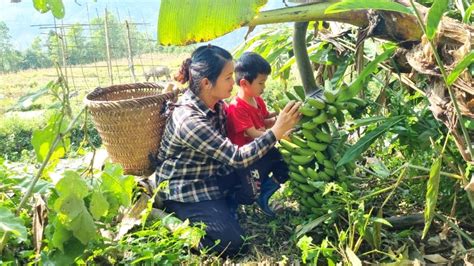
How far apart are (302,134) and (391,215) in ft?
1.65

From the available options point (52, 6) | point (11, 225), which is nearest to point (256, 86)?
point (52, 6)

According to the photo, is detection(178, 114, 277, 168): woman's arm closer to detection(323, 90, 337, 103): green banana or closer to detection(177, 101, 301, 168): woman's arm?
detection(177, 101, 301, 168): woman's arm

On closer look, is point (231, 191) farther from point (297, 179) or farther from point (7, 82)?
point (7, 82)

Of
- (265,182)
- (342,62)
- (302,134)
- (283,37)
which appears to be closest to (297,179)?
(302,134)

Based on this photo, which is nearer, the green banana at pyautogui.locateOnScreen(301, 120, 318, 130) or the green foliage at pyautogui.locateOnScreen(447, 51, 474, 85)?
the green foliage at pyautogui.locateOnScreen(447, 51, 474, 85)

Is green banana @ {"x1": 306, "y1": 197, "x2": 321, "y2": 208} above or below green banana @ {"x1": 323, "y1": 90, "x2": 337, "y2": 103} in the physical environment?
below

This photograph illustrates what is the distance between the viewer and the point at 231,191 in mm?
2203

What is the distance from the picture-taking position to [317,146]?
71.9 inches

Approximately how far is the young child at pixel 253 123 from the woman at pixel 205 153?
101 mm

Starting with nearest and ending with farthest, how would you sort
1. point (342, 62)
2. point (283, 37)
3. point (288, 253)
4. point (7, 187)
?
point (7, 187) → point (288, 253) → point (342, 62) → point (283, 37)

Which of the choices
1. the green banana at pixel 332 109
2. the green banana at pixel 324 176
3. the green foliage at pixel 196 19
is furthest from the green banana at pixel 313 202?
the green foliage at pixel 196 19

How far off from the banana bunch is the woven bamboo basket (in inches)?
22.8

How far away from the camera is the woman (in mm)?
1931

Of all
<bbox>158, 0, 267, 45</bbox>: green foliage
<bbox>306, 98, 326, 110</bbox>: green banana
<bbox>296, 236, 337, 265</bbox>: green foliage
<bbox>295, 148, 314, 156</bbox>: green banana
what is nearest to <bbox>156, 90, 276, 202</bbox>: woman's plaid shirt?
<bbox>295, 148, 314, 156</bbox>: green banana
